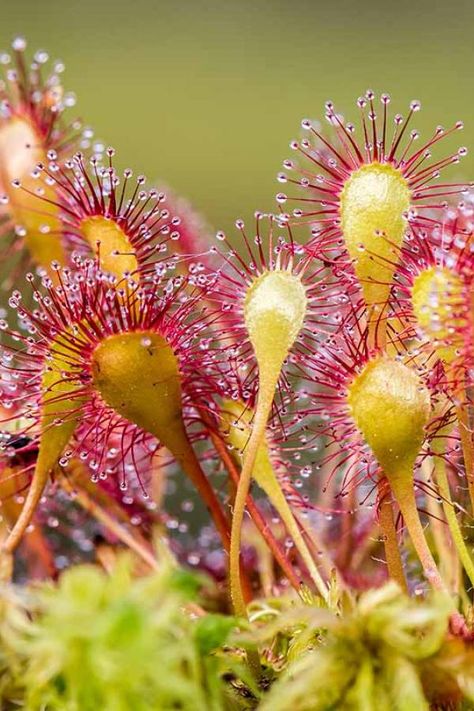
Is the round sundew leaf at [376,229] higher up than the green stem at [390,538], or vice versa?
the round sundew leaf at [376,229]

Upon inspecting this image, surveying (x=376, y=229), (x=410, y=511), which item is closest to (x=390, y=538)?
(x=410, y=511)

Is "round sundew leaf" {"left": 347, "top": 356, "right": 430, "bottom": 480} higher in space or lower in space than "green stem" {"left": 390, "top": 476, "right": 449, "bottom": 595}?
higher

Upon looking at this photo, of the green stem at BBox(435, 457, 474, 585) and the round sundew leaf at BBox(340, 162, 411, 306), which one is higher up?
the round sundew leaf at BBox(340, 162, 411, 306)

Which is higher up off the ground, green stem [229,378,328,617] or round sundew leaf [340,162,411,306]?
round sundew leaf [340,162,411,306]

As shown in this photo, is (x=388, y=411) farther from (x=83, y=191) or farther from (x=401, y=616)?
(x=83, y=191)

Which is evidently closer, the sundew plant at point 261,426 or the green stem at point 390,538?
the sundew plant at point 261,426

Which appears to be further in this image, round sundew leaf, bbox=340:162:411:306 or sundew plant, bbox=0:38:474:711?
round sundew leaf, bbox=340:162:411:306

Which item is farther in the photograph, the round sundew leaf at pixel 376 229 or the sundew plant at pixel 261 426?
the round sundew leaf at pixel 376 229

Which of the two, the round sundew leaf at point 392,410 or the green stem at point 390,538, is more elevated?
the round sundew leaf at point 392,410

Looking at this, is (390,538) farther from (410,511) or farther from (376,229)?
(376,229)

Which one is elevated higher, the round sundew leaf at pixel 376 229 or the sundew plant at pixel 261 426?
the round sundew leaf at pixel 376 229

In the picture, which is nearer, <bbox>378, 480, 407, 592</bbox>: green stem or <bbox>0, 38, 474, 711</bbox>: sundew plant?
<bbox>0, 38, 474, 711</bbox>: sundew plant
